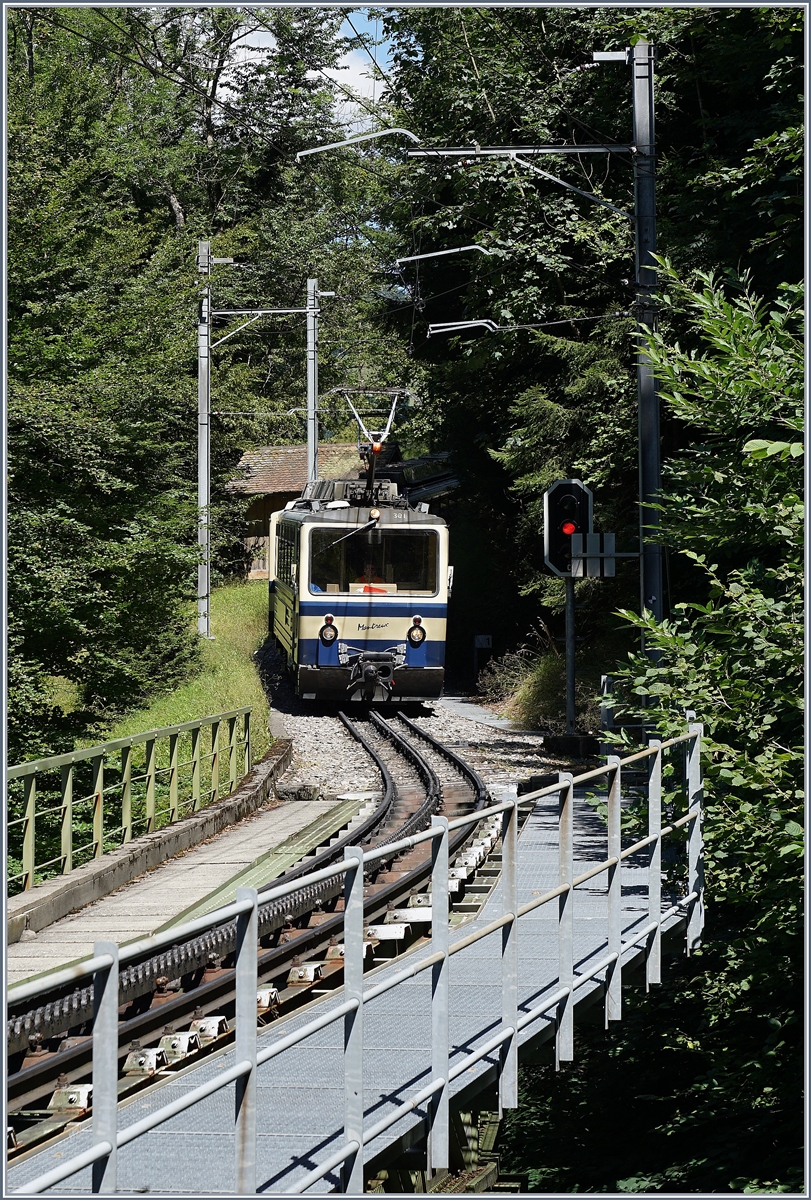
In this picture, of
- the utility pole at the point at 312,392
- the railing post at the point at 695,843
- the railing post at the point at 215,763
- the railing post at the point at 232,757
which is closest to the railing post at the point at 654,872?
the railing post at the point at 695,843

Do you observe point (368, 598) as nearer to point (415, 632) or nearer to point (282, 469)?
point (415, 632)

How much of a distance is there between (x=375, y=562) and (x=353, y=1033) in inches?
734

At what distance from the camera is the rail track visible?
254 inches

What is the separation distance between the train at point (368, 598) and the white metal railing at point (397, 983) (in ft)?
46.9

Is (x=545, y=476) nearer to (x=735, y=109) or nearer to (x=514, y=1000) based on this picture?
(x=735, y=109)

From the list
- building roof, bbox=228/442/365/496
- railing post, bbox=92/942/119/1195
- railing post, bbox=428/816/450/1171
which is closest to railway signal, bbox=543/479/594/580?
railing post, bbox=428/816/450/1171

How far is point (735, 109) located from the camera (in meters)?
16.9

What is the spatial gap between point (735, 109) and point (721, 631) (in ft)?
37.2

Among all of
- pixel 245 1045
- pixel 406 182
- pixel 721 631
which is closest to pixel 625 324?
pixel 406 182

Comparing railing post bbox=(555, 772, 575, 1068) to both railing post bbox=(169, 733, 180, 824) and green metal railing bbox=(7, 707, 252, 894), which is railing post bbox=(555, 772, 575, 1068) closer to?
green metal railing bbox=(7, 707, 252, 894)

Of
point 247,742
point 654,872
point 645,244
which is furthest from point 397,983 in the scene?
point 247,742

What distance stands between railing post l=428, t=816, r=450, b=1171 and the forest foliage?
8.35 feet

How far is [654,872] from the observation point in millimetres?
7422

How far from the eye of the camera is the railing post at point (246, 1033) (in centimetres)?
330
